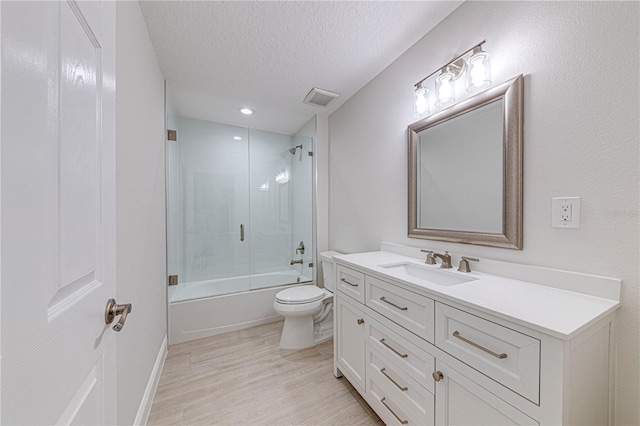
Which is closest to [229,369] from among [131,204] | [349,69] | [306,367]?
[306,367]

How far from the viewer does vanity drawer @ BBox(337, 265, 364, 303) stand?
4.85ft

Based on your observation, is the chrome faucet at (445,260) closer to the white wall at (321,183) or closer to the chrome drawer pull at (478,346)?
the chrome drawer pull at (478,346)

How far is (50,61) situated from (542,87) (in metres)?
1.62

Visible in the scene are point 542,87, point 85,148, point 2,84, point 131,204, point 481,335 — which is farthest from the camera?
point 131,204

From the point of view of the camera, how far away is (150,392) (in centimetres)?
153

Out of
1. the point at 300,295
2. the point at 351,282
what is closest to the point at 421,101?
the point at 351,282

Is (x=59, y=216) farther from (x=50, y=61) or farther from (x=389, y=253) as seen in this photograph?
(x=389, y=253)

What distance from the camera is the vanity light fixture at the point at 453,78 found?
1247mm

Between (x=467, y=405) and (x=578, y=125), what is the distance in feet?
3.86

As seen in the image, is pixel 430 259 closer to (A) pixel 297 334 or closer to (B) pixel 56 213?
(A) pixel 297 334

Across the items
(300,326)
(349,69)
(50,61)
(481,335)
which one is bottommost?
(300,326)

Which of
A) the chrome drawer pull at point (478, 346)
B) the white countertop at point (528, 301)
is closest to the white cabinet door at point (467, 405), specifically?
the chrome drawer pull at point (478, 346)

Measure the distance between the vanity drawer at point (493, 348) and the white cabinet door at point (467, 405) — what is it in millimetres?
72

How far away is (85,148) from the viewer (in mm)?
571
